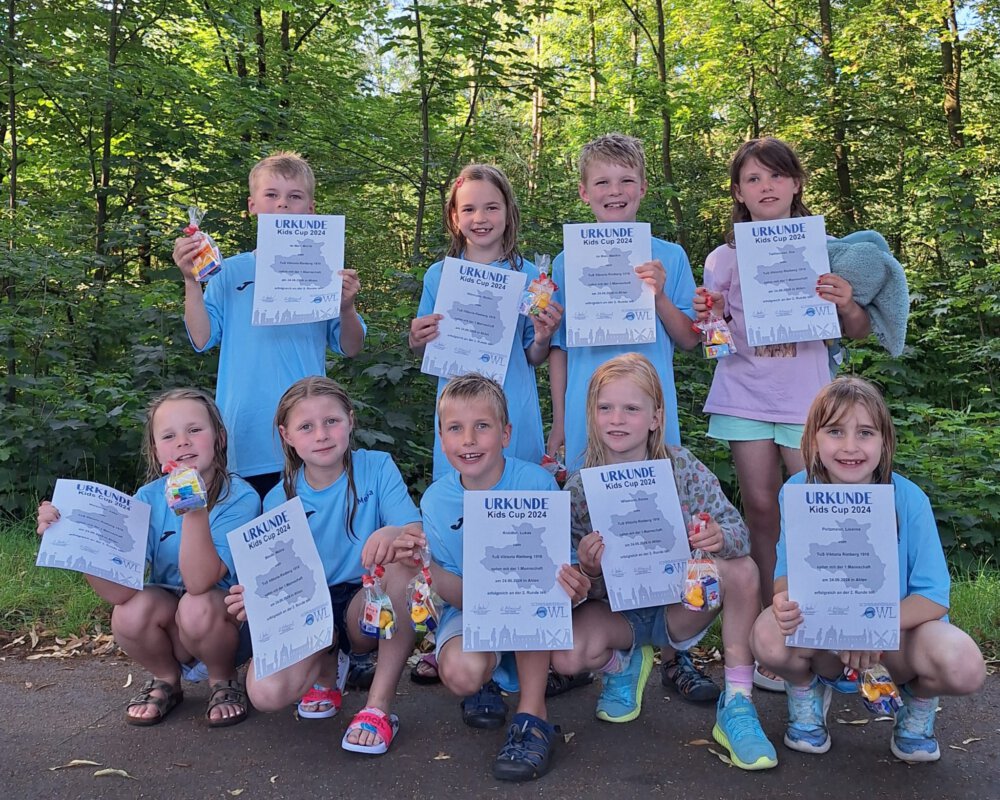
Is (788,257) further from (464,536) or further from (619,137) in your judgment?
(464,536)

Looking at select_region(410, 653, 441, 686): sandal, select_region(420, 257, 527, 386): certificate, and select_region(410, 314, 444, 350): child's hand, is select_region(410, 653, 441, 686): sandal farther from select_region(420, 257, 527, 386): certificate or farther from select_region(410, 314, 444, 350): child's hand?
select_region(410, 314, 444, 350): child's hand

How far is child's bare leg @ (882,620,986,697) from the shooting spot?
2.59 metres

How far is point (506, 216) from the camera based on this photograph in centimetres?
371

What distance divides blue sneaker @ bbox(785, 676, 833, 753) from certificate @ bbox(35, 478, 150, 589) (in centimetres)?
255

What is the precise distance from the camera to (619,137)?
12.2 ft

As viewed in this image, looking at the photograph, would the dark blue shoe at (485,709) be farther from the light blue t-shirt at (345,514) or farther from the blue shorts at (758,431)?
the blue shorts at (758,431)

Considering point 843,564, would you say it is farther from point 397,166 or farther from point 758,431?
point 397,166

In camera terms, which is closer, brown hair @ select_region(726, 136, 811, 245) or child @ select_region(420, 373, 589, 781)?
child @ select_region(420, 373, 589, 781)

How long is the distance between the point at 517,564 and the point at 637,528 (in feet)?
1.57

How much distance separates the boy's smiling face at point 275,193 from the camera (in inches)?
143

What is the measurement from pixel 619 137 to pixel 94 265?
18.9ft

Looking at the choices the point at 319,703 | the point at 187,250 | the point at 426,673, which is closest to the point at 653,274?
the point at 187,250

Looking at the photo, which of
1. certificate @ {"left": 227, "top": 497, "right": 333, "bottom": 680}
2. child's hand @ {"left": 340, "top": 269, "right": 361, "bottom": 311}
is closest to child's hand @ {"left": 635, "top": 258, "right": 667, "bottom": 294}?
child's hand @ {"left": 340, "top": 269, "right": 361, "bottom": 311}

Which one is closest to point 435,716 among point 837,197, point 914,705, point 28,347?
point 914,705
